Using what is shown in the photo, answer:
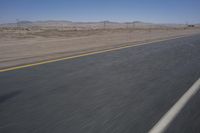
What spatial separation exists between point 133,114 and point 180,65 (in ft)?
15.3

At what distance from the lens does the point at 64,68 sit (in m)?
6.68

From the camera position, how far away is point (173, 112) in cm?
345

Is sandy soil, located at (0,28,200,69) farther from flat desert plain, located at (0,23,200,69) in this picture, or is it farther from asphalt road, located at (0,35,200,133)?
asphalt road, located at (0,35,200,133)

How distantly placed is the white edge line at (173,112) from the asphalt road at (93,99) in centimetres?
7

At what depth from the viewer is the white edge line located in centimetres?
292

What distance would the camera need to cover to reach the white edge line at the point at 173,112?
2.92 meters

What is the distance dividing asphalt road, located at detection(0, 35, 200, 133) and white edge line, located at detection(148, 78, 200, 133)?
0.07m

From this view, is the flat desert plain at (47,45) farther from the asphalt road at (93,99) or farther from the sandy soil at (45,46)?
the asphalt road at (93,99)

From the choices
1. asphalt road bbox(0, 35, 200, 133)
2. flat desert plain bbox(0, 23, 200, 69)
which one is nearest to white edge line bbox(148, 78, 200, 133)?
asphalt road bbox(0, 35, 200, 133)

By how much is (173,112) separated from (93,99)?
142 centimetres

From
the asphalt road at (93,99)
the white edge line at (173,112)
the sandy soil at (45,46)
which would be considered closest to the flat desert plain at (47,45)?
the sandy soil at (45,46)

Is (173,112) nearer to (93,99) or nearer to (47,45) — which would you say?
(93,99)

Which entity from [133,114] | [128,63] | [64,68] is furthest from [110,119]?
[128,63]

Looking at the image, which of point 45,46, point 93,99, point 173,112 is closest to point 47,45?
point 45,46
